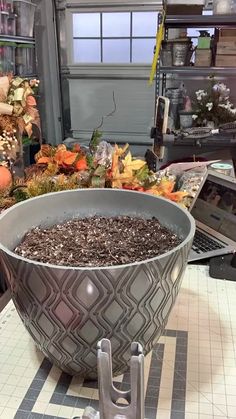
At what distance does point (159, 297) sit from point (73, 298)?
0.11 metres

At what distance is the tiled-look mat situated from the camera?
20.9 inches

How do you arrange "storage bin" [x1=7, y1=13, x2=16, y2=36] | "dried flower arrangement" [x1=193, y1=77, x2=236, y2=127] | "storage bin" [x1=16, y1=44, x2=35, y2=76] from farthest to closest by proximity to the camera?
"storage bin" [x1=16, y1=44, x2=35, y2=76], "storage bin" [x1=7, y1=13, x2=16, y2=36], "dried flower arrangement" [x1=193, y1=77, x2=236, y2=127]

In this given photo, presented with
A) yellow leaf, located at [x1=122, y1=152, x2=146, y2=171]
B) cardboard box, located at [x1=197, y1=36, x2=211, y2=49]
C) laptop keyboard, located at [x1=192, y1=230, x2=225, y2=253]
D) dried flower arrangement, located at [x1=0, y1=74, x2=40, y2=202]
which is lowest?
laptop keyboard, located at [x1=192, y1=230, x2=225, y2=253]

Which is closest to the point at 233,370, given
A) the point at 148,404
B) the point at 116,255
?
the point at 148,404

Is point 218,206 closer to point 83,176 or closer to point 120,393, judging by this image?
point 83,176

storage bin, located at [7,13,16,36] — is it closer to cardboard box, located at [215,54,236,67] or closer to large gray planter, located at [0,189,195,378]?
cardboard box, located at [215,54,236,67]

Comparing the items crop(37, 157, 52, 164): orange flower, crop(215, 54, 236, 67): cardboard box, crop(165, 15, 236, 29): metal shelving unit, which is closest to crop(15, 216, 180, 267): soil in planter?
crop(37, 157, 52, 164): orange flower

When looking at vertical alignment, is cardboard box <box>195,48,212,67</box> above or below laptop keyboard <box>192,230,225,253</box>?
above

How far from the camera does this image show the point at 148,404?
0.54 meters

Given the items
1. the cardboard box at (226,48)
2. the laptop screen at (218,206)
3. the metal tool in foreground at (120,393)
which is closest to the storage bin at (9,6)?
the cardboard box at (226,48)

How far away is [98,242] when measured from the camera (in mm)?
590

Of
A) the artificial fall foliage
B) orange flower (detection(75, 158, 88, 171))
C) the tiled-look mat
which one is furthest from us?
orange flower (detection(75, 158, 88, 171))

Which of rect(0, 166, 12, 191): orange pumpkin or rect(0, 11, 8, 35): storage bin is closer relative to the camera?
rect(0, 166, 12, 191): orange pumpkin

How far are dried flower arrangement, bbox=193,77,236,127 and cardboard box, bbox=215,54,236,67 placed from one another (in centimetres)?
21
